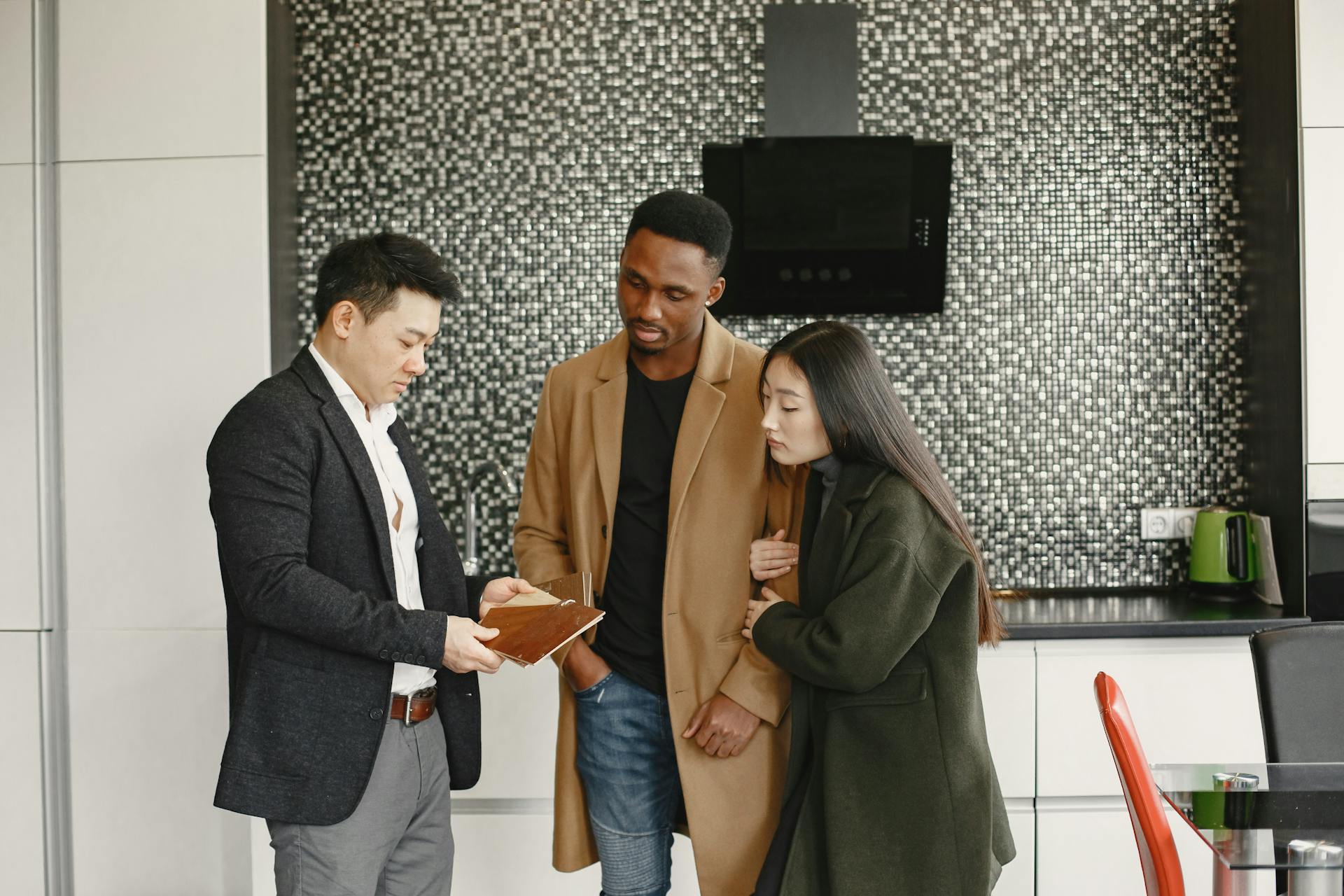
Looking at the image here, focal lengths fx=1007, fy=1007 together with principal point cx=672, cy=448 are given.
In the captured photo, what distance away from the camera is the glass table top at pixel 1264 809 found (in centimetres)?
124

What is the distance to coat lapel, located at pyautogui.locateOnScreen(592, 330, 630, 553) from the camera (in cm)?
175

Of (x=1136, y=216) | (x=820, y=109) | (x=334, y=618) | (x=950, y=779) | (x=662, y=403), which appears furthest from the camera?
(x=1136, y=216)

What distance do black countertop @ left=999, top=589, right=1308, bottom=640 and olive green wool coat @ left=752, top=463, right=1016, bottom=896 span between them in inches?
38.7

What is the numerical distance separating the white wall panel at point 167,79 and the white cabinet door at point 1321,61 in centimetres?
265

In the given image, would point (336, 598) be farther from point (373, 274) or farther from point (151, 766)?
point (151, 766)

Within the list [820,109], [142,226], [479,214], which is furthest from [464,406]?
[820,109]

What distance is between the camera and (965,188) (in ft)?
9.77

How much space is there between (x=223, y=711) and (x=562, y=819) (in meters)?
1.16

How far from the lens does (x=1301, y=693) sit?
170cm

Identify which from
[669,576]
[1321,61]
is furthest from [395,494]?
[1321,61]

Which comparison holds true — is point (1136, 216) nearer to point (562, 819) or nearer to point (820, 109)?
point (820, 109)

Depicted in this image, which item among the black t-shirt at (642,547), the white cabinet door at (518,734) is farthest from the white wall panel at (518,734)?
the black t-shirt at (642,547)

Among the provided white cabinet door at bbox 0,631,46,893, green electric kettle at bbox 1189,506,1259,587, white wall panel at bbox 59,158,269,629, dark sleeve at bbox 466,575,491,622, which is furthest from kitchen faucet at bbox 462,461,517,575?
green electric kettle at bbox 1189,506,1259,587

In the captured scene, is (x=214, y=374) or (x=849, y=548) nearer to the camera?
(x=849, y=548)
